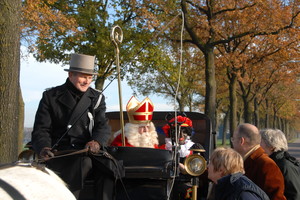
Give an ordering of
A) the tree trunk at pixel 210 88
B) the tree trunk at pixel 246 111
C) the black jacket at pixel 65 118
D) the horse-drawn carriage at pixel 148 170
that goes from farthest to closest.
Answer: the tree trunk at pixel 246 111, the tree trunk at pixel 210 88, the horse-drawn carriage at pixel 148 170, the black jacket at pixel 65 118

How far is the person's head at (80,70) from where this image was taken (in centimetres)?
374

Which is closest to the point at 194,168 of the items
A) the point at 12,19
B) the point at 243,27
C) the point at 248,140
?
the point at 248,140

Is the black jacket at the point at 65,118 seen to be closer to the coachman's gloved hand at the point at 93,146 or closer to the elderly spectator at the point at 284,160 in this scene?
the coachman's gloved hand at the point at 93,146

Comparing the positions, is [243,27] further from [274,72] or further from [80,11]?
[274,72]

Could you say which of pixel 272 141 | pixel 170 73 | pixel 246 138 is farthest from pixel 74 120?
pixel 170 73

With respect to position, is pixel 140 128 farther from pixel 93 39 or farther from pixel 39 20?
pixel 93 39

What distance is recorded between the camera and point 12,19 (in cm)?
543

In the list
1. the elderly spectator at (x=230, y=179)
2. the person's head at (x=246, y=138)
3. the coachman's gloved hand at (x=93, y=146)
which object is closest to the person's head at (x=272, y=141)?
the person's head at (x=246, y=138)

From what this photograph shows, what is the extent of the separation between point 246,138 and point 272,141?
458 mm

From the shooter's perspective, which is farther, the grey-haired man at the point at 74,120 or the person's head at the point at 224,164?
the grey-haired man at the point at 74,120

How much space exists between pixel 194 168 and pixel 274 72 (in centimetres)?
2601

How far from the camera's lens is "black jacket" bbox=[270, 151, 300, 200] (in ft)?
13.1

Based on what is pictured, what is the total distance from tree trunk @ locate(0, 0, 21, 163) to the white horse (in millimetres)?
3066

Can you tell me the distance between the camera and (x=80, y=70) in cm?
373
